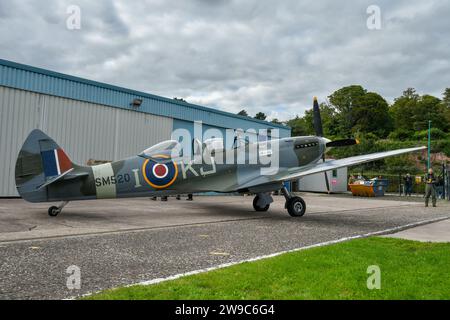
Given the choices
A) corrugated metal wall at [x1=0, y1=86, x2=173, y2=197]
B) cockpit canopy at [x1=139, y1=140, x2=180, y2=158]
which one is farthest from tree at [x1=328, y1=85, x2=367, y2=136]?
cockpit canopy at [x1=139, y1=140, x2=180, y2=158]

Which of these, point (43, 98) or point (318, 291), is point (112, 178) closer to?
point (318, 291)

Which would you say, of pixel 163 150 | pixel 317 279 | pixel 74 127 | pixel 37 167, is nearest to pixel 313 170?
pixel 163 150

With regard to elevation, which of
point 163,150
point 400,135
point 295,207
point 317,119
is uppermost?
point 400,135

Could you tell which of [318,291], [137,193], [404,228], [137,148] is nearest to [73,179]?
[137,193]

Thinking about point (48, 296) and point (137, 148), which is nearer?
point (48, 296)

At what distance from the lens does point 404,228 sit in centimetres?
960

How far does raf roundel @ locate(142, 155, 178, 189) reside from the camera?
10.5 m

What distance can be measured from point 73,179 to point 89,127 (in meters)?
9.92

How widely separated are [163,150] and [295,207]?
15.2 ft

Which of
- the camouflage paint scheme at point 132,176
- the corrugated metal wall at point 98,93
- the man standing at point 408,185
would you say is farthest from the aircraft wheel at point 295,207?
the man standing at point 408,185

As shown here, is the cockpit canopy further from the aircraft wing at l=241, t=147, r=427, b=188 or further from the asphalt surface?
the aircraft wing at l=241, t=147, r=427, b=188

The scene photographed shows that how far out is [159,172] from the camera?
10695 millimetres

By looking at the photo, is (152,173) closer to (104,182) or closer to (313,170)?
(104,182)

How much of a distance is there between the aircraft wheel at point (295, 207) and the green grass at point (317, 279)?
5.71 m
